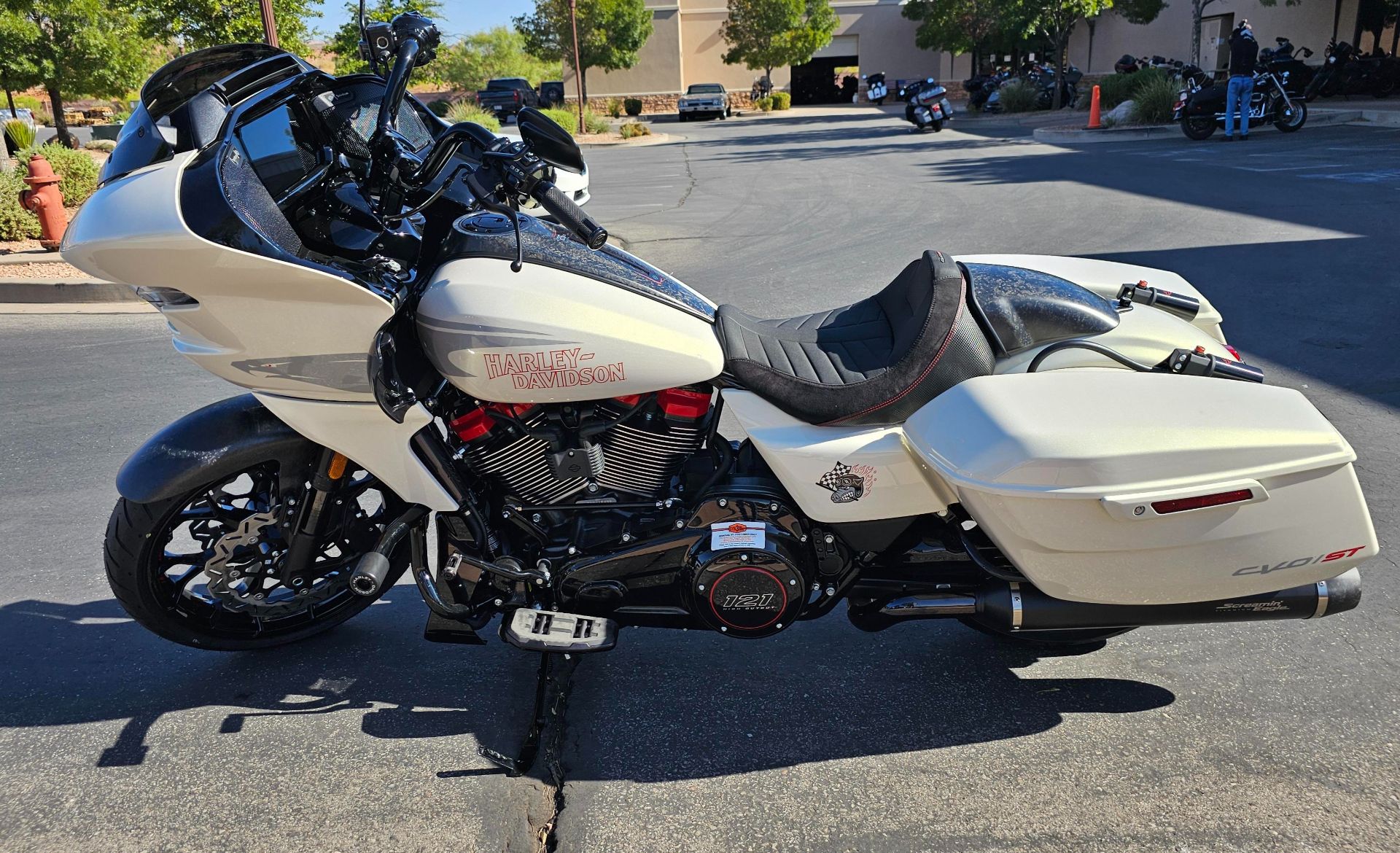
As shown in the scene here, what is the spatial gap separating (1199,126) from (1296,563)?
18139mm

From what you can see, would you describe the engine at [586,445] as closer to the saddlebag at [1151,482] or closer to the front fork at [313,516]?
the front fork at [313,516]

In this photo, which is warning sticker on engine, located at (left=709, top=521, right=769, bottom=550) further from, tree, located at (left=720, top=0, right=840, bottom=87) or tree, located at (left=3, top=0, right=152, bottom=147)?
tree, located at (left=720, top=0, right=840, bottom=87)

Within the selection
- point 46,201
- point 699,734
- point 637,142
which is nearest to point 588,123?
point 637,142

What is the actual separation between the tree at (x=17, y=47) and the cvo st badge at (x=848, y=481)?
24.9 m

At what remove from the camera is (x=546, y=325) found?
8.14ft

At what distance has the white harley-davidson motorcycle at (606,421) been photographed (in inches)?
95.3

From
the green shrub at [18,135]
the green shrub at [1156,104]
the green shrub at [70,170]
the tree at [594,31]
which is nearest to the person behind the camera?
the green shrub at [70,170]

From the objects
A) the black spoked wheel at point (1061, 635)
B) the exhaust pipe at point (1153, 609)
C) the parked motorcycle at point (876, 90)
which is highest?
the parked motorcycle at point (876, 90)

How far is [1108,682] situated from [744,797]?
1256 mm

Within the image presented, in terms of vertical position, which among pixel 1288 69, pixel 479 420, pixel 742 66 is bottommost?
pixel 479 420

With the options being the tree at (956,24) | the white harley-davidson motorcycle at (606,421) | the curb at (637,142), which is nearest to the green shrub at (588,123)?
the curb at (637,142)

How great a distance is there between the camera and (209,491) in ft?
9.66

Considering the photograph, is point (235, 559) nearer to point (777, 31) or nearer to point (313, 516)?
point (313, 516)

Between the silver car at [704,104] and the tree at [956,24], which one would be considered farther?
the silver car at [704,104]
